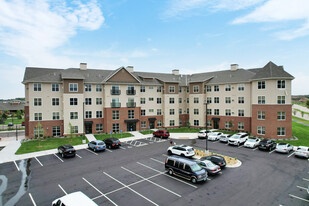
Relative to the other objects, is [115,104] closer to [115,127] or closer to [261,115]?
[115,127]

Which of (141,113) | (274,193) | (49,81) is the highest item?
(49,81)

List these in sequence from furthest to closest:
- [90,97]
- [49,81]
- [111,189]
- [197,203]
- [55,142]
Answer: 1. [90,97]
2. [49,81]
3. [55,142]
4. [111,189]
5. [197,203]

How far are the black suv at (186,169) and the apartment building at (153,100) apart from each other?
21.4 metres

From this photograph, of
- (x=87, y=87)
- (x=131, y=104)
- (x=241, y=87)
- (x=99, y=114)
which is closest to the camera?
(x=87, y=87)

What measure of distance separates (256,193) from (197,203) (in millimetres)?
4775

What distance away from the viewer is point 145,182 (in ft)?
50.7

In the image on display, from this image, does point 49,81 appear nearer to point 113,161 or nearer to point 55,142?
point 55,142

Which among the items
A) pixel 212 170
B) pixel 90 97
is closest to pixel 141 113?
pixel 90 97

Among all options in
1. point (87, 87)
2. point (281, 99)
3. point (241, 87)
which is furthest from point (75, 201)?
point (241, 87)

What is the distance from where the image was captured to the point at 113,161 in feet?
68.7

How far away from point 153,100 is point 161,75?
7712 millimetres

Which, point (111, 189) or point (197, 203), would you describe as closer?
point (197, 203)

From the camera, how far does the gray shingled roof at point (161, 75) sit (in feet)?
106

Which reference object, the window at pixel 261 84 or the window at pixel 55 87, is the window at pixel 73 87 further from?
the window at pixel 261 84
